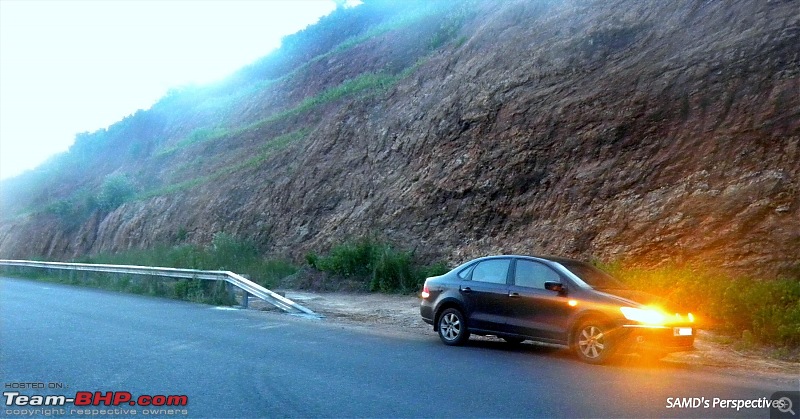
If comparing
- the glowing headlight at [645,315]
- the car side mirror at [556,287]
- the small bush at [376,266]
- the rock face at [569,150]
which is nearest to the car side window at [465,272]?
the car side mirror at [556,287]

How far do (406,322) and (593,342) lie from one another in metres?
5.59

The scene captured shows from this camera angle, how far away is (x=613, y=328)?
394 inches

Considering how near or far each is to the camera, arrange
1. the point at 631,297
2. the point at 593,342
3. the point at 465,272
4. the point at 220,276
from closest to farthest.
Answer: the point at 593,342 < the point at 631,297 < the point at 465,272 < the point at 220,276

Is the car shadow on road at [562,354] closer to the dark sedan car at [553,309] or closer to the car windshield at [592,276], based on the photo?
the dark sedan car at [553,309]

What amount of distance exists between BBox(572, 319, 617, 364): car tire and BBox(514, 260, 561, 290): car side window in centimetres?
92

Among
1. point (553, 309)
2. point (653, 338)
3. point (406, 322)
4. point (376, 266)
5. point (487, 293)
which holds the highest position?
point (376, 266)

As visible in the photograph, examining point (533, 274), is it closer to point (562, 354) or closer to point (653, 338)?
point (562, 354)

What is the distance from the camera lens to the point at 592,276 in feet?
36.8

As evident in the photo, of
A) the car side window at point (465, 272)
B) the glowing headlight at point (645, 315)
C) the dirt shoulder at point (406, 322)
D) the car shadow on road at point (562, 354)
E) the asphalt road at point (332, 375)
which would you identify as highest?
the car side window at point (465, 272)

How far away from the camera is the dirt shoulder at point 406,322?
1009cm

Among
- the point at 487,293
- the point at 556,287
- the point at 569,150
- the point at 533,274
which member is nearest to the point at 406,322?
the point at 487,293

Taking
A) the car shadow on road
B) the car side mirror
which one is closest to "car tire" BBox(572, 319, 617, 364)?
the car shadow on road

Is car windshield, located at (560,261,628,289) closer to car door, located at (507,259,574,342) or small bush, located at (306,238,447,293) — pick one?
car door, located at (507,259,574,342)

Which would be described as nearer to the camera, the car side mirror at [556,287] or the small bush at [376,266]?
the car side mirror at [556,287]
